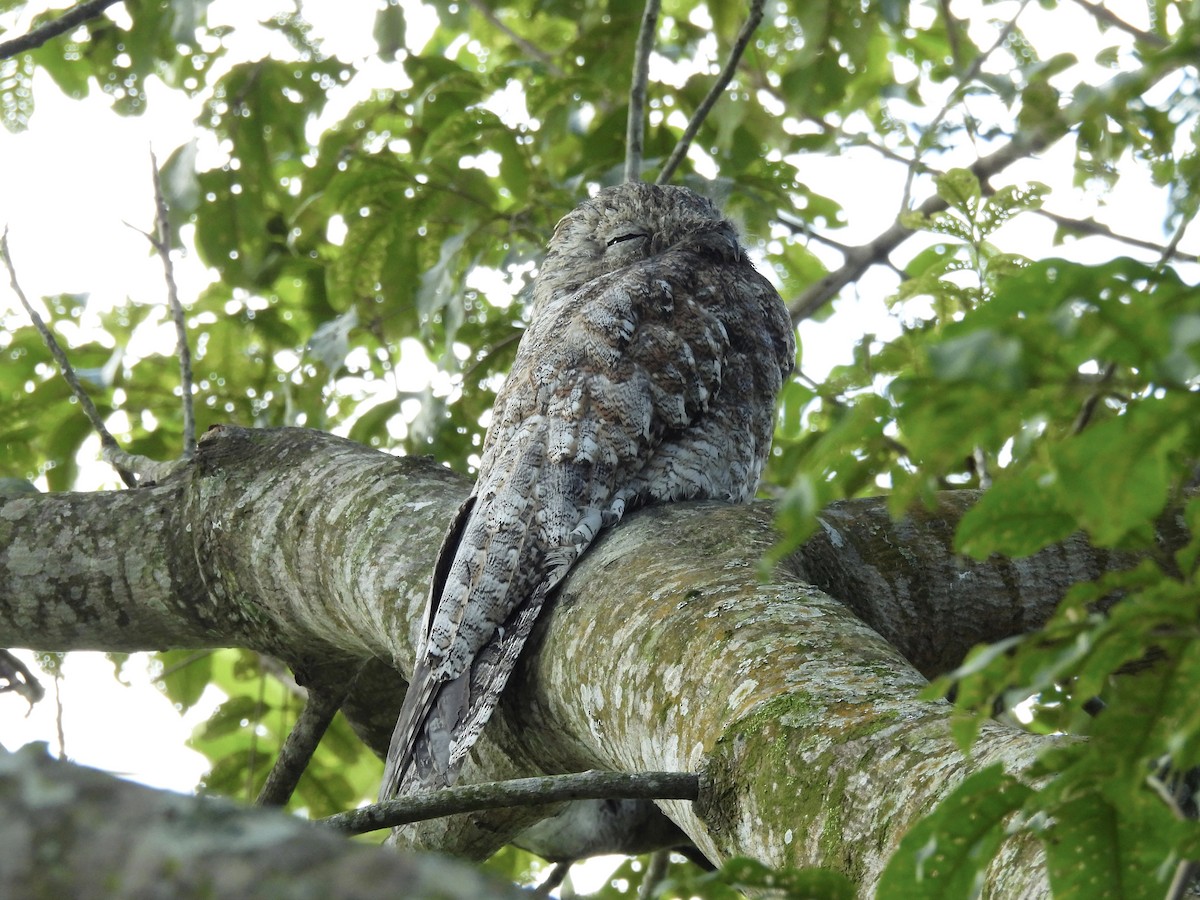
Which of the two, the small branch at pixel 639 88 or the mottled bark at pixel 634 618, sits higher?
the small branch at pixel 639 88

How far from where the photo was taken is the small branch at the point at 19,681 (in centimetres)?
280

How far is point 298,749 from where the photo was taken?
2.70 metres

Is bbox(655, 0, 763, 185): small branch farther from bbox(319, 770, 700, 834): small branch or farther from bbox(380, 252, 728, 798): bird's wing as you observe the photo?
bbox(319, 770, 700, 834): small branch

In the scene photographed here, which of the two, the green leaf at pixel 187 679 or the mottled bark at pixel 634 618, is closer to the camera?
the mottled bark at pixel 634 618

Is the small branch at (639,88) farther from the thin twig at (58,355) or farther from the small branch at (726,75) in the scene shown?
the thin twig at (58,355)

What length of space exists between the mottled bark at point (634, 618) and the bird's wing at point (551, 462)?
0.12 metres

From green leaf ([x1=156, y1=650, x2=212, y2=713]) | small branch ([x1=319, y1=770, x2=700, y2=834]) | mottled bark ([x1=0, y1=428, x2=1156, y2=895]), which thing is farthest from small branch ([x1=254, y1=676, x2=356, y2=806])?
small branch ([x1=319, y1=770, x2=700, y2=834])

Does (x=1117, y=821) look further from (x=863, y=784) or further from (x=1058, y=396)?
(x=863, y=784)

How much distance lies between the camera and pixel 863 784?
45.6 inches

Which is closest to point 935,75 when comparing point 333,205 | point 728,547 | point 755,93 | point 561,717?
point 755,93

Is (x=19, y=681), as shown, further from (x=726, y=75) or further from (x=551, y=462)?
(x=726, y=75)

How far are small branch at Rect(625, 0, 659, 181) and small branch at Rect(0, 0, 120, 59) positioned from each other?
4.40ft

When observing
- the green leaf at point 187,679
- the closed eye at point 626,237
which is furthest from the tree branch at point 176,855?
the green leaf at point 187,679

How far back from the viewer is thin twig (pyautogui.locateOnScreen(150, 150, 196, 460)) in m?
2.96
